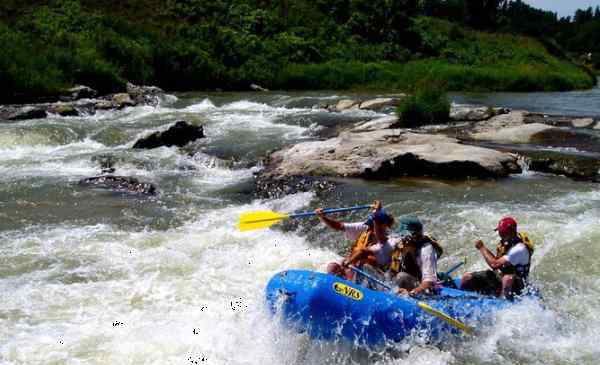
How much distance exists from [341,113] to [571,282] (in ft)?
43.6

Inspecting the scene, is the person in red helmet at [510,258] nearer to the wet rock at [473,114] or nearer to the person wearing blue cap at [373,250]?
the person wearing blue cap at [373,250]

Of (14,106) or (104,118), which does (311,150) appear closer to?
(104,118)

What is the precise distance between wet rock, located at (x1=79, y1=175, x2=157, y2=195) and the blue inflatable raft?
5807 mm

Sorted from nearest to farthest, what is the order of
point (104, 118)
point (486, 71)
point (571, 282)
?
1. point (571, 282)
2. point (104, 118)
3. point (486, 71)

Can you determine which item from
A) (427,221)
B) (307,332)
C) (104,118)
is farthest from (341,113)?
(307,332)

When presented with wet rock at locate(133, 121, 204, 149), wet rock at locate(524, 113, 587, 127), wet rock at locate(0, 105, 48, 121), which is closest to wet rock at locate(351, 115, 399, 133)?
wet rock at locate(524, 113, 587, 127)

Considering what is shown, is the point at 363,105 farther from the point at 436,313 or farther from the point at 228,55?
the point at 436,313

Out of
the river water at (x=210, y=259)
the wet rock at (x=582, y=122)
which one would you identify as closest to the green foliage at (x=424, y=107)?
the wet rock at (x=582, y=122)

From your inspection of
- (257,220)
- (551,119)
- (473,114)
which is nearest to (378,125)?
(473,114)

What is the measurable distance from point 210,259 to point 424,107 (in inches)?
368

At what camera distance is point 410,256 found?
555 centimetres

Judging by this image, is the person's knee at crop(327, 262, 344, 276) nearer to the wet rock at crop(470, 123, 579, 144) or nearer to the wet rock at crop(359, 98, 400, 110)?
the wet rock at crop(470, 123, 579, 144)

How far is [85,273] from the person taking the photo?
22.6ft

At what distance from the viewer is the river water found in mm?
5254
